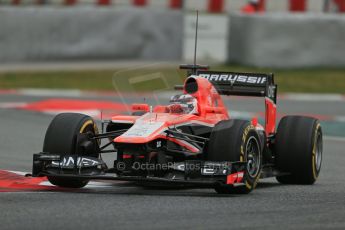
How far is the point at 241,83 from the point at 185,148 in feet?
5.86

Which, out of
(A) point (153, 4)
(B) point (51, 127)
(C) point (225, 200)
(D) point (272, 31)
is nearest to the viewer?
(C) point (225, 200)

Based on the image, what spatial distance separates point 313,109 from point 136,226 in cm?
1379

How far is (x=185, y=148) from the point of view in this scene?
10.4 meters

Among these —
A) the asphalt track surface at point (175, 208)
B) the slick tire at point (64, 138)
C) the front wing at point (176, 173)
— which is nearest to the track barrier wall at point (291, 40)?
the asphalt track surface at point (175, 208)

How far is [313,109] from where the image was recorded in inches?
840

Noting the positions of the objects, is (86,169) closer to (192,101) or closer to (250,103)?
(192,101)

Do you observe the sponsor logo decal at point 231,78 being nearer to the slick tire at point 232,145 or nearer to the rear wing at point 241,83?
the rear wing at point 241,83

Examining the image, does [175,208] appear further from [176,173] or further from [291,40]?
[291,40]

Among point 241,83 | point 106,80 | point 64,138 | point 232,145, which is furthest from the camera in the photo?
point 106,80

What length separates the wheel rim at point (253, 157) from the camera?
1027cm

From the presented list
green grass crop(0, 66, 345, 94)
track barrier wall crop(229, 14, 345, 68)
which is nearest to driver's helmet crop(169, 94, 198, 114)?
green grass crop(0, 66, 345, 94)

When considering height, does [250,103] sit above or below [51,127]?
below

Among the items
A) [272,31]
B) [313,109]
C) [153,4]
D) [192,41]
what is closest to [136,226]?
[313,109]

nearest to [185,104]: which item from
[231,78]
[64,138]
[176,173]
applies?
[176,173]
